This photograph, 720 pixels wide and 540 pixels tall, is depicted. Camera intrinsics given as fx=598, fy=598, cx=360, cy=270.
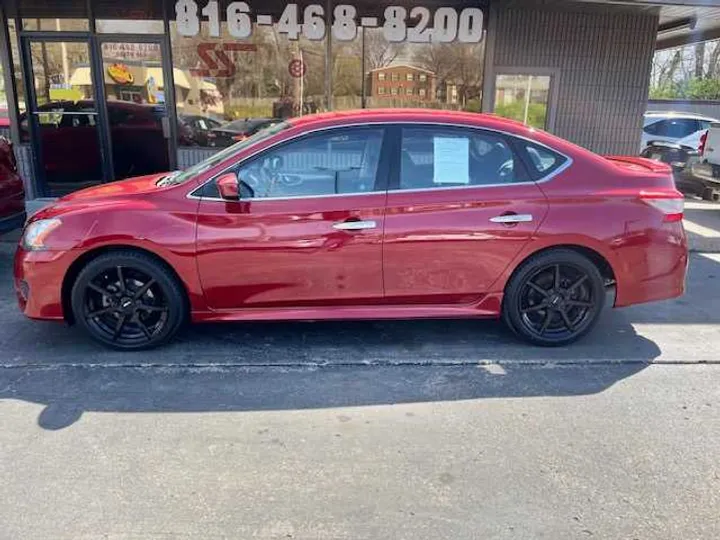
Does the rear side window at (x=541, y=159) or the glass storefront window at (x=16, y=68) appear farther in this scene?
the glass storefront window at (x=16, y=68)

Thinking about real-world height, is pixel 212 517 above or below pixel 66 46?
below

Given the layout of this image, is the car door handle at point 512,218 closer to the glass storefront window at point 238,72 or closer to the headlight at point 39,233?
the headlight at point 39,233

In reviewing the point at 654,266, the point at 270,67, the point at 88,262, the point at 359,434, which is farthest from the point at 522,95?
the point at 359,434

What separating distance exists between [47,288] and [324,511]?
256 centimetres

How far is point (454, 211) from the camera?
4039 mm

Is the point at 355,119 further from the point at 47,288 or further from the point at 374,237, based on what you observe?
the point at 47,288

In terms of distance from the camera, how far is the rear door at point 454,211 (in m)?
4.03

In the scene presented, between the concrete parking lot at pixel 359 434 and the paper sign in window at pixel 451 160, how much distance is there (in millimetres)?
1214

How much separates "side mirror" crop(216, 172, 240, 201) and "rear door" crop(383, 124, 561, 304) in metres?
1.01

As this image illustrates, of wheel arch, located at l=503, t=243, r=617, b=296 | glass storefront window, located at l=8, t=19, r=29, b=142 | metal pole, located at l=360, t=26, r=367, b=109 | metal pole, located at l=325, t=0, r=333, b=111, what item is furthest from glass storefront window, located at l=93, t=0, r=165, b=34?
wheel arch, located at l=503, t=243, r=617, b=296

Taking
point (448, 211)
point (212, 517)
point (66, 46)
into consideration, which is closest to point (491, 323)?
point (448, 211)

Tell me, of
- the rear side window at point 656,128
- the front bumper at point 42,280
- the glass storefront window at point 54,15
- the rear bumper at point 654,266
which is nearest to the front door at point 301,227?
the front bumper at point 42,280

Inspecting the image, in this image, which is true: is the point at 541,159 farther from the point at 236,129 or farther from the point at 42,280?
the point at 236,129

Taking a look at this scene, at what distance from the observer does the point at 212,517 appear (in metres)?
2.60
